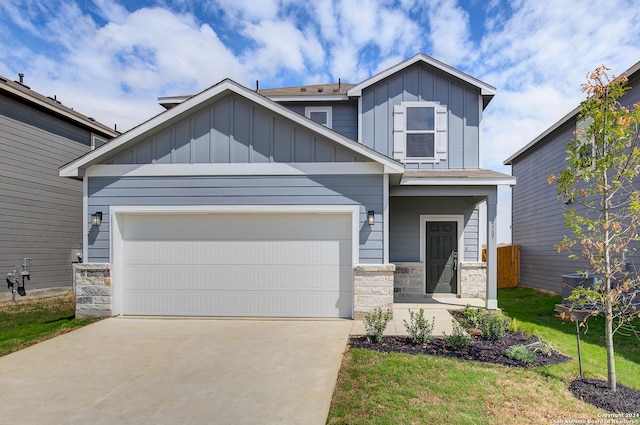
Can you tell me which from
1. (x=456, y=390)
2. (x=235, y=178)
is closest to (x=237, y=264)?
(x=235, y=178)

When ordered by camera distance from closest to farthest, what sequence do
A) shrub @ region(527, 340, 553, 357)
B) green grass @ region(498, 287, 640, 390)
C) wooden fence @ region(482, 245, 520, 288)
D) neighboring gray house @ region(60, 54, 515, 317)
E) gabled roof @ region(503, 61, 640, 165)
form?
green grass @ region(498, 287, 640, 390) → shrub @ region(527, 340, 553, 357) → neighboring gray house @ region(60, 54, 515, 317) → gabled roof @ region(503, 61, 640, 165) → wooden fence @ region(482, 245, 520, 288)

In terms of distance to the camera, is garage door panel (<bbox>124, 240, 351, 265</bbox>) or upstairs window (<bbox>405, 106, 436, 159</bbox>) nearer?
garage door panel (<bbox>124, 240, 351, 265</bbox>)

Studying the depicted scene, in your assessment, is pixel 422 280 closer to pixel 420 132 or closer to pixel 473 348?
pixel 420 132

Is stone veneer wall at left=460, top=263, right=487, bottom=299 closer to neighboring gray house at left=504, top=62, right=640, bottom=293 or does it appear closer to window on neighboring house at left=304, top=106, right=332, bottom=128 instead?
→ neighboring gray house at left=504, top=62, right=640, bottom=293

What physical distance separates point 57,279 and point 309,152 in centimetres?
969

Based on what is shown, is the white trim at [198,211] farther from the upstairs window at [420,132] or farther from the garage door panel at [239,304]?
the upstairs window at [420,132]

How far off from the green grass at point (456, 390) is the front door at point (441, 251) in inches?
179

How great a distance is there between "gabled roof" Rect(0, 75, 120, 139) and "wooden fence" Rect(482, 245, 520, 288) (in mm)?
14811

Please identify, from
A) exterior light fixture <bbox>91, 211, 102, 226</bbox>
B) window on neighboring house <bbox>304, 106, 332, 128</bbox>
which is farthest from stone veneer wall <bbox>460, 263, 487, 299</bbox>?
exterior light fixture <bbox>91, 211, 102, 226</bbox>

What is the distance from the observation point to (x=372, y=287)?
7.19 m

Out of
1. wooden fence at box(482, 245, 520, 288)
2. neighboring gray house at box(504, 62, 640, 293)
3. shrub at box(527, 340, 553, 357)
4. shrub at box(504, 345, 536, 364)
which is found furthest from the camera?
wooden fence at box(482, 245, 520, 288)

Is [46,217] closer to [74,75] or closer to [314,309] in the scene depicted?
[74,75]

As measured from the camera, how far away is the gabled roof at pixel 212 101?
712 cm

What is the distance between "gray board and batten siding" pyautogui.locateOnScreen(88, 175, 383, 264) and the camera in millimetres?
7301
